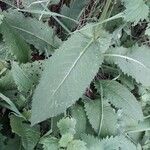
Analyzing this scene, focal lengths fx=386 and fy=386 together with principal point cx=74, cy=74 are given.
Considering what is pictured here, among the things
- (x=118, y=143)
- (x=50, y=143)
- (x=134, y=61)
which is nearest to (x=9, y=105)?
(x=50, y=143)

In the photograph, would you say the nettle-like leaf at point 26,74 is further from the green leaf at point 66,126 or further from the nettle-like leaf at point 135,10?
the nettle-like leaf at point 135,10

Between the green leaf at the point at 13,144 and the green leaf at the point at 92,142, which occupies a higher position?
the green leaf at the point at 13,144

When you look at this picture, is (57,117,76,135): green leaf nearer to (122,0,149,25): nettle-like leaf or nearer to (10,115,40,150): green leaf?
(10,115,40,150): green leaf

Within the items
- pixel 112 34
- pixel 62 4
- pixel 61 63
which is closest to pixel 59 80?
pixel 61 63

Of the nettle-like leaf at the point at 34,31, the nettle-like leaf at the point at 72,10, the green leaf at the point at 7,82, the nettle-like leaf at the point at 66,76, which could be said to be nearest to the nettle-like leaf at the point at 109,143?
the nettle-like leaf at the point at 66,76

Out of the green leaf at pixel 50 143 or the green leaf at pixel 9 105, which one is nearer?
the green leaf at pixel 50 143

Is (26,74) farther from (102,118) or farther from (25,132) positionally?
(102,118)
